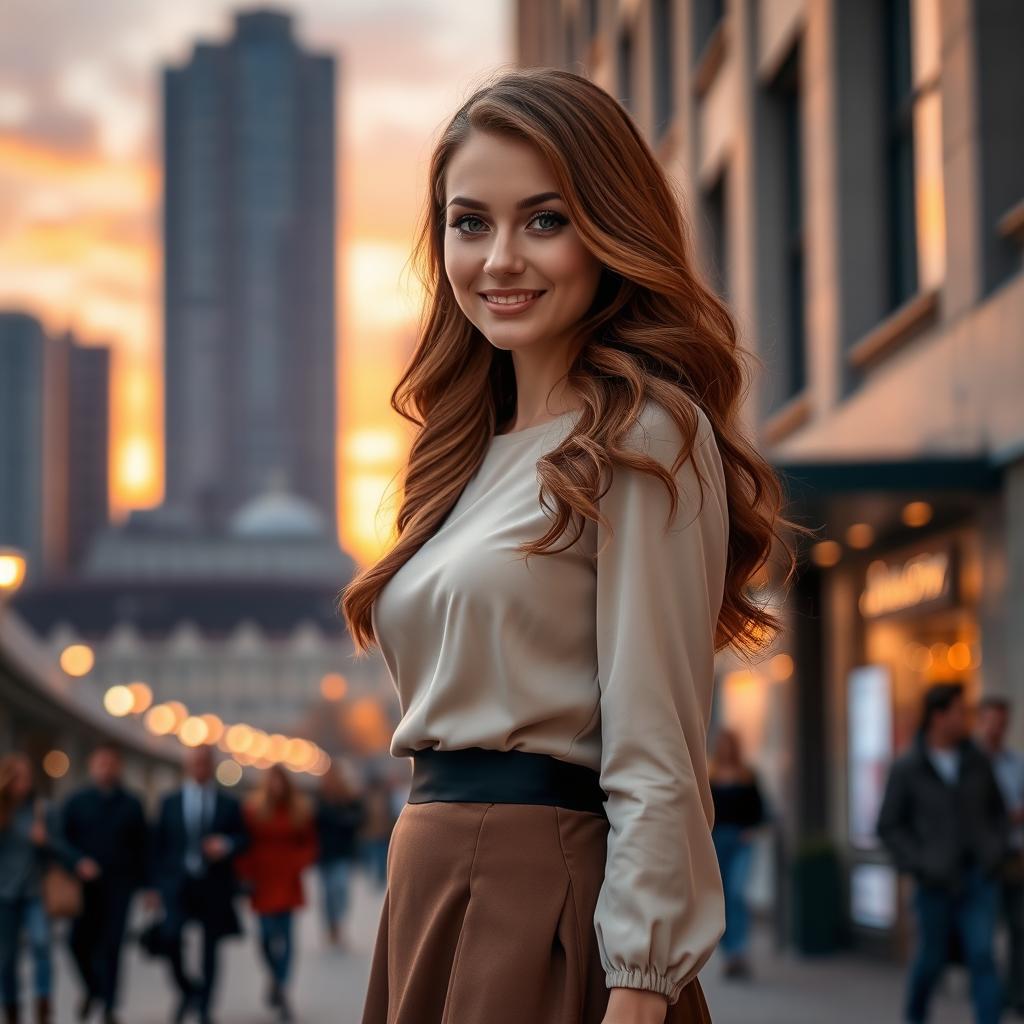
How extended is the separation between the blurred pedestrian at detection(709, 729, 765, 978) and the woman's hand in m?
12.1

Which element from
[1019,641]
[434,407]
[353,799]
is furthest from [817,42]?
[434,407]

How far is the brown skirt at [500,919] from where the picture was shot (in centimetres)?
221

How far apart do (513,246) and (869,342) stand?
12.0 metres

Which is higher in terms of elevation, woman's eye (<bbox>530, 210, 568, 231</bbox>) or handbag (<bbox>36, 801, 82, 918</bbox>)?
woman's eye (<bbox>530, 210, 568, 231</bbox>)

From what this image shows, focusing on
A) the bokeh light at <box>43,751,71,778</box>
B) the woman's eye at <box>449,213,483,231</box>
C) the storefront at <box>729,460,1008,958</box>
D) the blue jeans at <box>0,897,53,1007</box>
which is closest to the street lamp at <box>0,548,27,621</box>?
the blue jeans at <box>0,897,53,1007</box>

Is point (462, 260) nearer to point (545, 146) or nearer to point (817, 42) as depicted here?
point (545, 146)

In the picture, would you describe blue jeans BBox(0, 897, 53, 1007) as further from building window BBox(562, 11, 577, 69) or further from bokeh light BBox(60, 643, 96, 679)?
bokeh light BBox(60, 643, 96, 679)

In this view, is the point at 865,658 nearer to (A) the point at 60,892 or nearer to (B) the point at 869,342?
(B) the point at 869,342

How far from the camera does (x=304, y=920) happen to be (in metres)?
24.7

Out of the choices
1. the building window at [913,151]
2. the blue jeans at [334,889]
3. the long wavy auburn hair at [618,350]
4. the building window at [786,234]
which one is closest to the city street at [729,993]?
the blue jeans at [334,889]

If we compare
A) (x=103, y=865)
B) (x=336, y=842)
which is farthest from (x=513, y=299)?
(x=336, y=842)

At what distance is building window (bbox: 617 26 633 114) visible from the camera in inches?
1044

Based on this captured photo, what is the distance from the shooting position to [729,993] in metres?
13.0

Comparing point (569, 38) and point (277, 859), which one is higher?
point (569, 38)
